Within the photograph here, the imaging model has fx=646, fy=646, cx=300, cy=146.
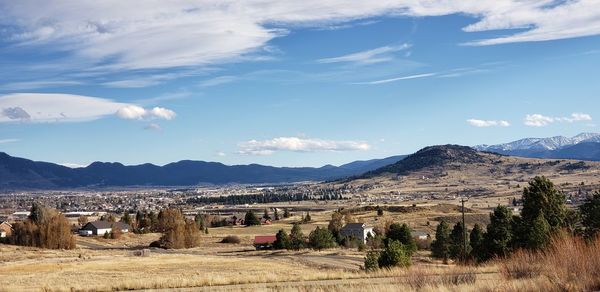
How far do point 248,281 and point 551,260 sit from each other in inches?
590

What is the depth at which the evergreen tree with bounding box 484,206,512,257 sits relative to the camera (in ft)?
172

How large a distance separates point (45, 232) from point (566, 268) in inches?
4262

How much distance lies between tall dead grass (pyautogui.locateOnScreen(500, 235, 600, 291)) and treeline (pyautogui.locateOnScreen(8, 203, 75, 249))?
102 m

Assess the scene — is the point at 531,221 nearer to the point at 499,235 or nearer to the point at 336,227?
the point at 499,235

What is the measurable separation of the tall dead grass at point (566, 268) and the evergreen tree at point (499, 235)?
2784 cm

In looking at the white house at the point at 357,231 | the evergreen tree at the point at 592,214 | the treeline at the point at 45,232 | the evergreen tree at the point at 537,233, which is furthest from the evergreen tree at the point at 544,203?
the treeline at the point at 45,232

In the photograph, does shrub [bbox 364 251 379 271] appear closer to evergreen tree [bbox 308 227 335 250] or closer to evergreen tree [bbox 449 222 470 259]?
evergreen tree [bbox 449 222 470 259]

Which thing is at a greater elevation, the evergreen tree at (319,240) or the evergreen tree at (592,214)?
the evergreen tree at (592,214)

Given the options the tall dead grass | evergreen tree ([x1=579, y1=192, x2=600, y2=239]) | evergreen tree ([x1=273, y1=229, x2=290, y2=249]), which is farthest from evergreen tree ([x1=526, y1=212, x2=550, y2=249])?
evergreen tree ([x1=273, y1=229, x2=290, y2=249])

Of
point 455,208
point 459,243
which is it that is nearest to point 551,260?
point 459,243

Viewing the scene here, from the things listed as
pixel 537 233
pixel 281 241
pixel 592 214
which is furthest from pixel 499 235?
pixel 281 241

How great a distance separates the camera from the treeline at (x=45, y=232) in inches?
4454

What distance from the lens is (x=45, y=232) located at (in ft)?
375

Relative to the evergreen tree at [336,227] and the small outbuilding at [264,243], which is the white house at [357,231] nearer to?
the evergreen tree at [336,227]
